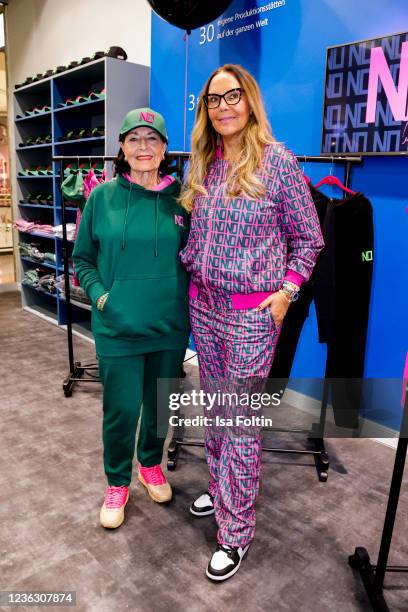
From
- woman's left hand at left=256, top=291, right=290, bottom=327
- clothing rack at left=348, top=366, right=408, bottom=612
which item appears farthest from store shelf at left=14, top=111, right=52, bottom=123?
clothing rack at left=348, top=366, right=408, bottom=612

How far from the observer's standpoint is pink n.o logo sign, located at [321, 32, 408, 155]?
235 cm

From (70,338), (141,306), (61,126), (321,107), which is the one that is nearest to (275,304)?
(141,306)

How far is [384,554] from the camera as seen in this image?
1595 mm

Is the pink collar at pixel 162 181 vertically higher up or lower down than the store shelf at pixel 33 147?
lower down

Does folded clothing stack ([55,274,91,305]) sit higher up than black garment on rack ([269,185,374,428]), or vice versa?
black garment on rack ([269,185,374,428])

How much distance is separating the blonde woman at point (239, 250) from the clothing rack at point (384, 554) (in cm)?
42

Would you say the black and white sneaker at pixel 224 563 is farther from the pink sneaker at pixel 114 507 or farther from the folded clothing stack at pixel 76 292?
the folded clothing stack at pixel 76 292

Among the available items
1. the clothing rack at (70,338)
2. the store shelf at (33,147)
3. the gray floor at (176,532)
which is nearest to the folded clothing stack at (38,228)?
the store shelf at (33,147)

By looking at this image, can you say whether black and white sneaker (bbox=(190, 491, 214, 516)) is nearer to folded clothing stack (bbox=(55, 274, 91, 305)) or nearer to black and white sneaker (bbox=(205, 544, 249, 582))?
black and white sneaker (bbox=(205, 544, 249, 582))

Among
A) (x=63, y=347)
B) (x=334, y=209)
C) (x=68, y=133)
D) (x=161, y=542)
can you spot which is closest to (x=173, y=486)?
(x=161, y=542)

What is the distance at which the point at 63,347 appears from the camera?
172 inches

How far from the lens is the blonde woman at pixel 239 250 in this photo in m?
1.59

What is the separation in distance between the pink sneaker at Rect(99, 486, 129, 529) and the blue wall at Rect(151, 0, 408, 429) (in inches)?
55.7

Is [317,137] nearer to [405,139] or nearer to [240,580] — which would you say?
[405,139]
